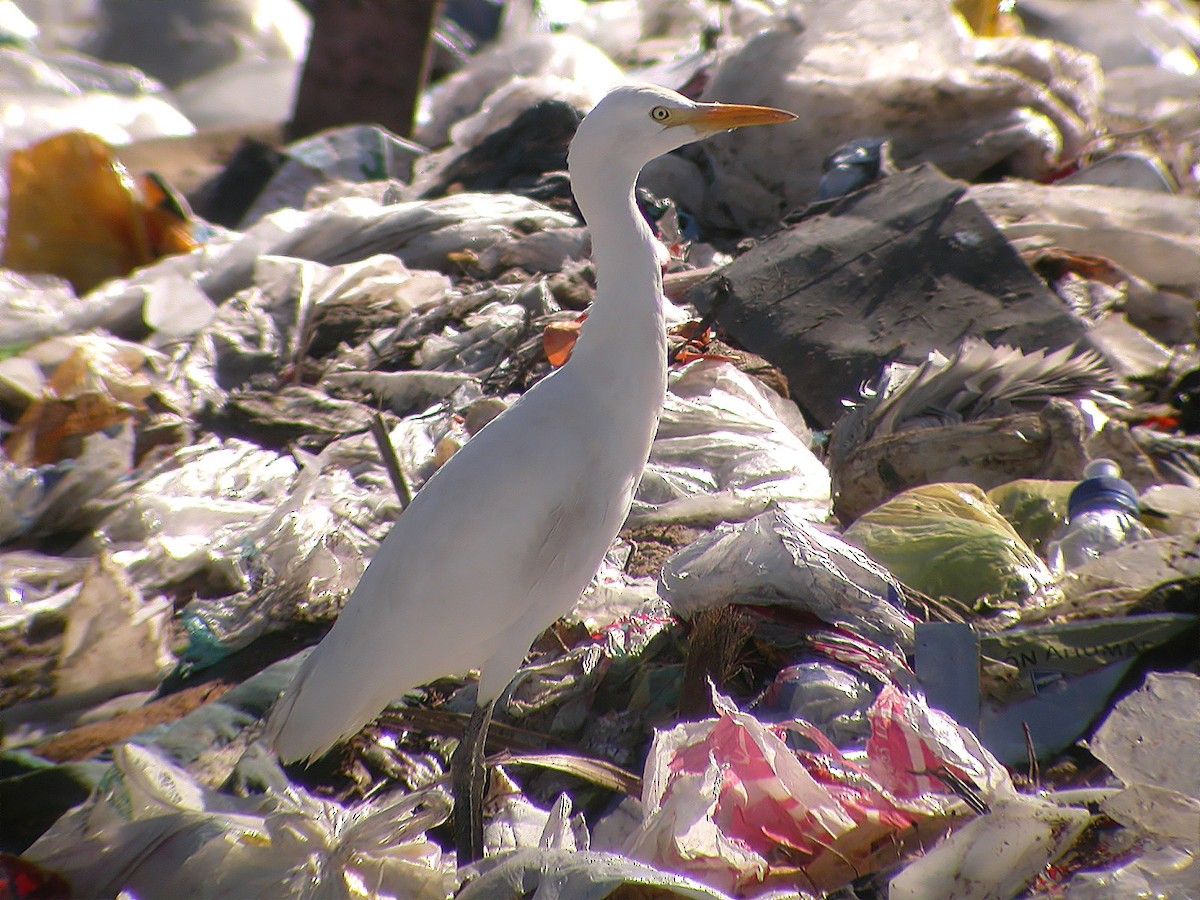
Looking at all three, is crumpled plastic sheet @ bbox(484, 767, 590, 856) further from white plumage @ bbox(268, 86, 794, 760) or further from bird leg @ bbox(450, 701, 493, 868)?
white plumage @ bbox(268, 86, 794, 760)

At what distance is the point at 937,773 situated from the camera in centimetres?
158

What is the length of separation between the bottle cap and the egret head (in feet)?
3.55

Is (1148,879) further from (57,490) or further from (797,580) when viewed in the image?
(57,490)

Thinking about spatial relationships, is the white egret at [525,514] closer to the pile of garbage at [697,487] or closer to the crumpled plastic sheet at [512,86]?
the pile of garbage at [697,487]

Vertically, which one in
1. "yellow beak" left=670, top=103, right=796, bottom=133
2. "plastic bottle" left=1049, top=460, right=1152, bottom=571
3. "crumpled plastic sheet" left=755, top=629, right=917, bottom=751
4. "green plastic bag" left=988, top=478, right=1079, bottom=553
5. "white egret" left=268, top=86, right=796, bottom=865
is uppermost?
"yellow beak" left=670, top=103, right=796, bottom=133

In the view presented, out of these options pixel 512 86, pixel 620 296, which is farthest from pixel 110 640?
pixel 512 86

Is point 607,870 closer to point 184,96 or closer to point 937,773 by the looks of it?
point 937,773

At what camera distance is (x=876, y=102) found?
4230 mm

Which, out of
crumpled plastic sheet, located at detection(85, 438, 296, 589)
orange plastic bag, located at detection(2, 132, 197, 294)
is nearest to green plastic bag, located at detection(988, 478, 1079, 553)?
crumpled plastic sheet, located at detection(85, 438, 296, 589)

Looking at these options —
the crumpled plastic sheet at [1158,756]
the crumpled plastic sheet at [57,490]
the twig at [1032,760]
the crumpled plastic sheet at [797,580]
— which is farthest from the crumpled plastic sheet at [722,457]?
the crumpled plastic sheet at [57,490]

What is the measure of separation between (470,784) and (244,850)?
418 mm

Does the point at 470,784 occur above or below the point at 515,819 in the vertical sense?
above

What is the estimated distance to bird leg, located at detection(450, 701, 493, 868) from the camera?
1.76m

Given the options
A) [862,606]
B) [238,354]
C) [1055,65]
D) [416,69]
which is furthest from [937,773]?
[416,69]
